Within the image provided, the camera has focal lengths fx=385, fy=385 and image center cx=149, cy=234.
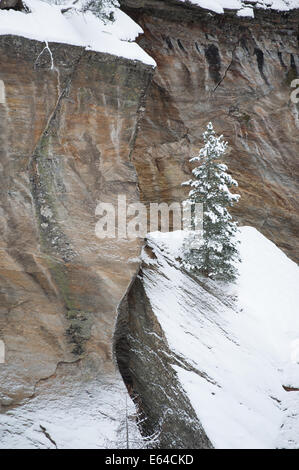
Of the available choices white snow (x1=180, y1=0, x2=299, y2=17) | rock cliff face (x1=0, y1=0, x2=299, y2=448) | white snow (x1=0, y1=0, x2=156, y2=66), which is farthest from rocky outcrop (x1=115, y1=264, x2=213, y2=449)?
white snow (x1=180, y1=0, x2=299, y2=17)

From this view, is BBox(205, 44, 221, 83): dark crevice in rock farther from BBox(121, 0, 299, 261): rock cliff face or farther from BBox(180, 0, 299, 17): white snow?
BBox(180, 0, 299, 17): white snow

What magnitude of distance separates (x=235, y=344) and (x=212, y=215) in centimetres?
498

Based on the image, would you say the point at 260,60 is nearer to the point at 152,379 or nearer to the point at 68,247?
the point at 68,247

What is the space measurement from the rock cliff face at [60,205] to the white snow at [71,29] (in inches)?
10.5

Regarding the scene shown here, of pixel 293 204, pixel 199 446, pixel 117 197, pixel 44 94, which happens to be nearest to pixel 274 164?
pixel 293 204

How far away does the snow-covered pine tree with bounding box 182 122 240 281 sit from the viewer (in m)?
15.4

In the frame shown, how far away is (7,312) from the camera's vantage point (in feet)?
37.9

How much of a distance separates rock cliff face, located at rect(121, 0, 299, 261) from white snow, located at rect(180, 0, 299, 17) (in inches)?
13.2

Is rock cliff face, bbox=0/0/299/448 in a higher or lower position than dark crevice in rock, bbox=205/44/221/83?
lower

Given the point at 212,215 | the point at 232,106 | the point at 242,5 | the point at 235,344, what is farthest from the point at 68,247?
the point at 242,5

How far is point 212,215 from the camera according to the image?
15305 mm

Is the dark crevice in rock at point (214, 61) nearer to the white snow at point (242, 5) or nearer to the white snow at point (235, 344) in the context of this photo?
the white snow at point (242, 5)

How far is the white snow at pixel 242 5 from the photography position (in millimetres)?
19078

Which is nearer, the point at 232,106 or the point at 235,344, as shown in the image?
the point at 235,344
